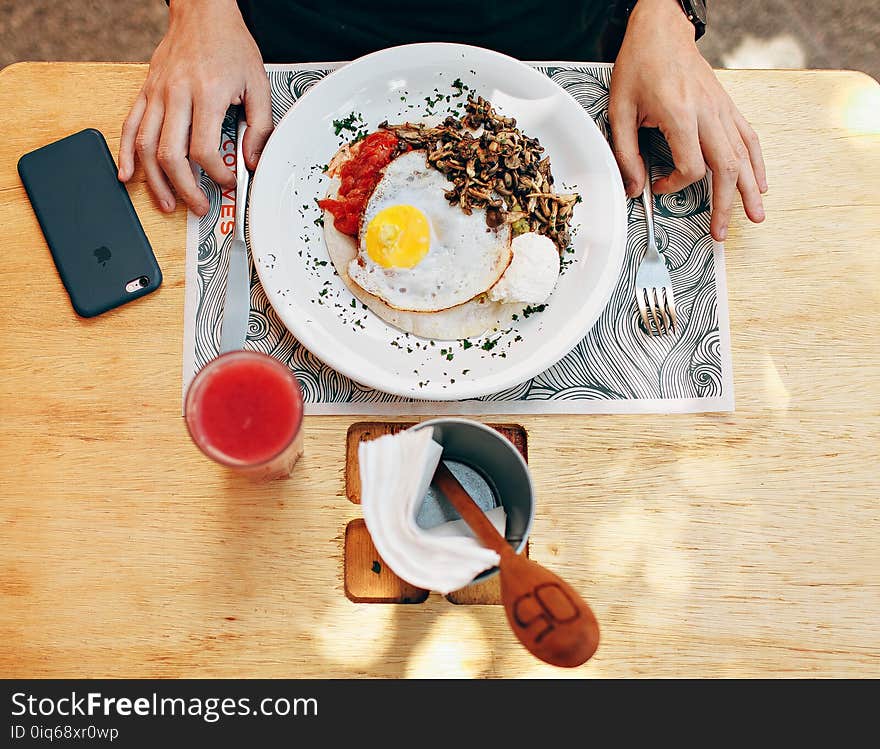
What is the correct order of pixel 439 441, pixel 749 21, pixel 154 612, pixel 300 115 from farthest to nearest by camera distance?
pixel 749 21
pixel 300 115
pixel 154 612
pixel 439 441

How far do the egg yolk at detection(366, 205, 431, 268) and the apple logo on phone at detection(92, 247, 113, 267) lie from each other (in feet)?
1.63

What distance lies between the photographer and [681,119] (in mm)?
1388

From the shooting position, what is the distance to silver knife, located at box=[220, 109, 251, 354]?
1.35 metres

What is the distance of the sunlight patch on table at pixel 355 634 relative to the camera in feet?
4.11

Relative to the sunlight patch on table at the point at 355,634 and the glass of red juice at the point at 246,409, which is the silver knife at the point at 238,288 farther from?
the sunlight patch on table at the point at 355,634

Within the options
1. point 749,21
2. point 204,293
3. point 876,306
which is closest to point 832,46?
point 749,21

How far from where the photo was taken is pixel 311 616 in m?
1.26

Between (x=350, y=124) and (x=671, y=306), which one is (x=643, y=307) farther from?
(x=350, y=124)

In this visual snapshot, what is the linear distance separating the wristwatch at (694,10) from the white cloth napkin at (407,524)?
1053mm

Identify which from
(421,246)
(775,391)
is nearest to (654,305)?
(775,391)

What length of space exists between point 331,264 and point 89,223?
474 millimetres

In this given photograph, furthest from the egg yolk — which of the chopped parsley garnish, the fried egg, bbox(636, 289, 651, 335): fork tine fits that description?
bbox(636, 289, 651, 335): fork tine
